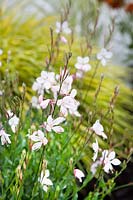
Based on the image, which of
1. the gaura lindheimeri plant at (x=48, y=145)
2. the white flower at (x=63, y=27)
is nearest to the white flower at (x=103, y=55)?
the gaura lindheimeri plant at (x=48, y=145)

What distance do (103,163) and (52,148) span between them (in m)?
0.29

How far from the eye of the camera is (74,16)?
2.72 meters

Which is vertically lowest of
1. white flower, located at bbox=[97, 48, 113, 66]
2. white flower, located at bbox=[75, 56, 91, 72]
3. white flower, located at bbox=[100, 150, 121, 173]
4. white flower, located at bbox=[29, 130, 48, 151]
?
white flower, located at bbox=[100, 150, 121, 173]

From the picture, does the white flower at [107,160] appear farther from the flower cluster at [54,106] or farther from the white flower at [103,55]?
the white flower at [103,55]

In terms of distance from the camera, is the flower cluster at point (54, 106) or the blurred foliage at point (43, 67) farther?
the blurred foliage at point (43, 67)

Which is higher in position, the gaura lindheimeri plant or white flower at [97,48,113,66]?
white flower at [97,48,113,66]

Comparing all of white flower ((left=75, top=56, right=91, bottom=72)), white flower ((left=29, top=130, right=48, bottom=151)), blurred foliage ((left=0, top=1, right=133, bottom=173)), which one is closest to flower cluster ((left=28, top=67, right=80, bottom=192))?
white flower ((left=29, top=130, right=48, bottom=151))

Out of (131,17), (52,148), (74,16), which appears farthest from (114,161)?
(131,17)

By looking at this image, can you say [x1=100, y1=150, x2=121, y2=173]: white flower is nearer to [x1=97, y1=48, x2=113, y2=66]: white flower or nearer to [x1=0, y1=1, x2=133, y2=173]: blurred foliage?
[x1=97, y1=48, x2=113, y2=66]: white flower

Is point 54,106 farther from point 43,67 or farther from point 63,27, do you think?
point 43,67

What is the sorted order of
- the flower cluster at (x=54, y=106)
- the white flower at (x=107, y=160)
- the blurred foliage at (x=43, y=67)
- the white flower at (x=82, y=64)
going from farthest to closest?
the blurred foliage at (x=43, y=67), the white flower at (x=82, y=64), the white flower at (x=107, y=160), the flower cluster at (x=54, y=106)

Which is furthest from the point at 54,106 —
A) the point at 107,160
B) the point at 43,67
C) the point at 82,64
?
the point at 43,67

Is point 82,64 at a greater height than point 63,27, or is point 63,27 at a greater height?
point 63,27

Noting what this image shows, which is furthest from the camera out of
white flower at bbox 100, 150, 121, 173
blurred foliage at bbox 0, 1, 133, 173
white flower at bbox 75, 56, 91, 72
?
blurred foliage at bbox 0, 1, 133, 173
